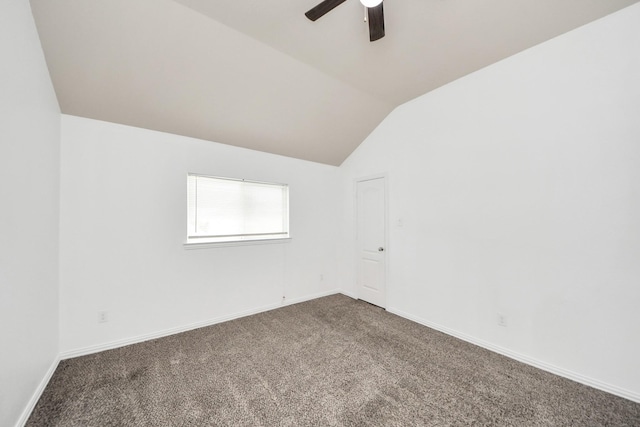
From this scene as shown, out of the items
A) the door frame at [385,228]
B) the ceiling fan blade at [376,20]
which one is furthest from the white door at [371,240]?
the ceiling fan blade at [376,20]

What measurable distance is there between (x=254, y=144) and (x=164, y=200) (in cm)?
134

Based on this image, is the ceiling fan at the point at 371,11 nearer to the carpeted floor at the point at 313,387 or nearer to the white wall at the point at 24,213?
the white wall at the point at 24,213

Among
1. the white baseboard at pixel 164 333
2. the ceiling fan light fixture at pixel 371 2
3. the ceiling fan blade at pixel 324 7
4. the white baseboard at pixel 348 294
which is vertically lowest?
the white baseboard at pixel 348 294

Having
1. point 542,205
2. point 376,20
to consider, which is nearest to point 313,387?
point 542,205

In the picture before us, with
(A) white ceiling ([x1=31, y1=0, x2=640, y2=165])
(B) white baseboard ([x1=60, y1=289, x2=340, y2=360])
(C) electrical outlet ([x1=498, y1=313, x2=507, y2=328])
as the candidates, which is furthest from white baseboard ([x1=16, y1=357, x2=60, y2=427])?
(C) electrical outlet ([x1=498, y1=313, x2=507, y2=328])

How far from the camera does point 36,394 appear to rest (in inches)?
68.8

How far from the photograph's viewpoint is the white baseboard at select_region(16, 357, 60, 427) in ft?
5.08

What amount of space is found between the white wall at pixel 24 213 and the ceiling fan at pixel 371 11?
5.72ft

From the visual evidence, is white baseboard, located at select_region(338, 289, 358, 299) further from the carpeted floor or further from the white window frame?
the white window frame

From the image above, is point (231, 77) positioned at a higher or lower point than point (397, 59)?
lower

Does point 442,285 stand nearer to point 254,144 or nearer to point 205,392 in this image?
Answer: point 205,392

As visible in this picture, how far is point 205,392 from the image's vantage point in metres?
1.87

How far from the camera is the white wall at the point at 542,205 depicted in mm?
1848

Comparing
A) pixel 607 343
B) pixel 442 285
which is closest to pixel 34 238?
pixel 442 285
